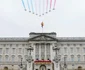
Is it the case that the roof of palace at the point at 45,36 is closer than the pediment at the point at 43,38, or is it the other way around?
the pediment at the point at 43,38

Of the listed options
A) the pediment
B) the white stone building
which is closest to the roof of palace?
the white stone building

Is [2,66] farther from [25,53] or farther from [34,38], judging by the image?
[34,38]

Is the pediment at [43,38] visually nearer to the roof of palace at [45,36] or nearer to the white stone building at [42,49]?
the white stone building at [42,49]

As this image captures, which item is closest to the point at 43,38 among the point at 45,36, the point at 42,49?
the point at 45,36

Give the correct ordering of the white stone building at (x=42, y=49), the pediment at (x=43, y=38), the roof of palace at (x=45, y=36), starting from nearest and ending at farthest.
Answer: the white stone building at (x=42, y=49), the pediment at (x=43, y=38), the roof of palace at (x=45, y=36)

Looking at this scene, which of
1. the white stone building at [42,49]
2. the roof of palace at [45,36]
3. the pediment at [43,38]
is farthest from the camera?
the roof of palace at [45,36]

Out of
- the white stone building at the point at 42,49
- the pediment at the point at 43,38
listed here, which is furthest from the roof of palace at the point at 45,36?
the pediment at the point at 43,38

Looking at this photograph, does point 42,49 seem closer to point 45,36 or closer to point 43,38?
point 43,38

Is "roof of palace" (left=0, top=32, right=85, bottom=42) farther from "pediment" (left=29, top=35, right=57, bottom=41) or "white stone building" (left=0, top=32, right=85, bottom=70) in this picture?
"pediment" (left=29, top=35, right=57, bottom=41)

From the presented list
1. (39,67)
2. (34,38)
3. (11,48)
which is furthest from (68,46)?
(39,67)
